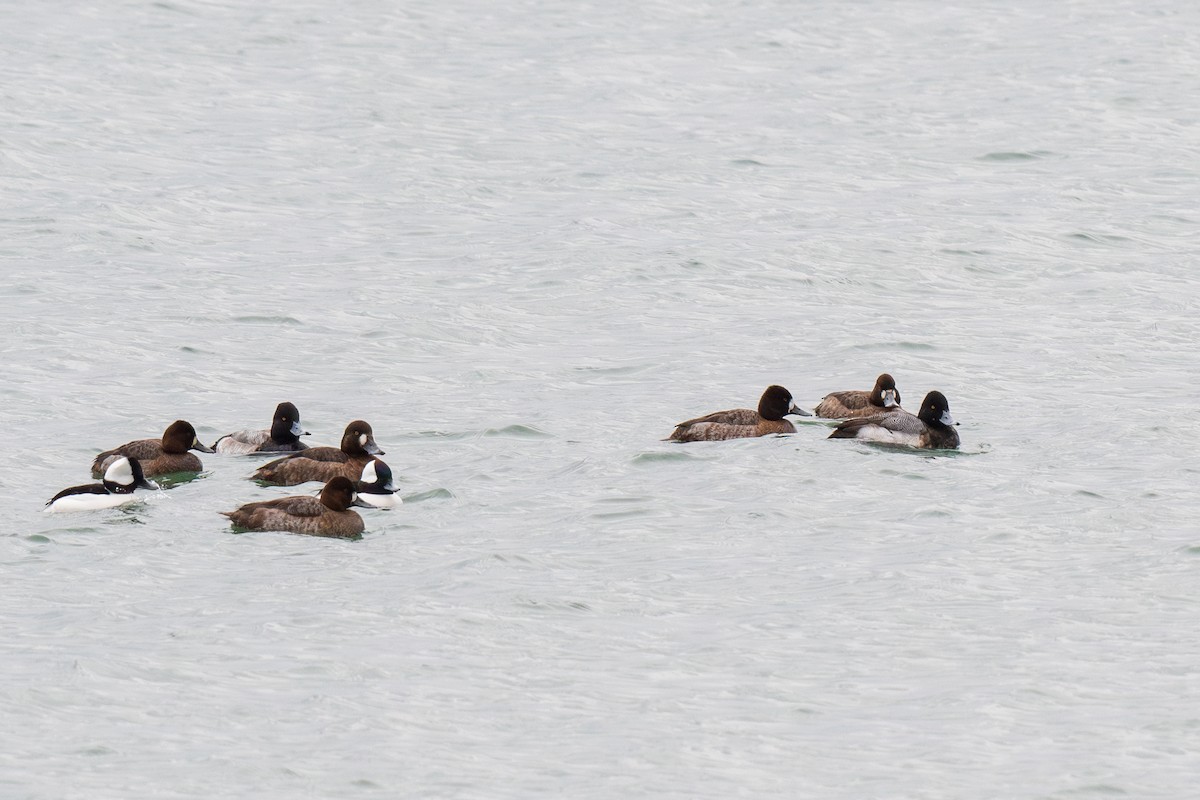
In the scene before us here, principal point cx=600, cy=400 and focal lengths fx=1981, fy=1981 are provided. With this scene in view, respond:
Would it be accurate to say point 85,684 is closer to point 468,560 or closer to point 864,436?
point 468,560

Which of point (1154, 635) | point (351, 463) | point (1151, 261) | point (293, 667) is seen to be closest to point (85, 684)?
point (293, 667)

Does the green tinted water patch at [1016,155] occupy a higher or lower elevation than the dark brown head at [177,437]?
higher

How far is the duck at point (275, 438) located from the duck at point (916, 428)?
218 inches

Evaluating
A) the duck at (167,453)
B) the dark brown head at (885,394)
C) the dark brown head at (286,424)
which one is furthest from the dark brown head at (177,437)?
the dark brown head at (885,394)

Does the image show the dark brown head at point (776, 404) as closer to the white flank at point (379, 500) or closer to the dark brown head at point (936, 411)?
the dark brown head at point (936, 411)

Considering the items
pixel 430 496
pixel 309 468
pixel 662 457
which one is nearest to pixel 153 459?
pixel 309 468

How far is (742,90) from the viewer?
4138 cm

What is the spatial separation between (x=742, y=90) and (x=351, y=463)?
24015mm

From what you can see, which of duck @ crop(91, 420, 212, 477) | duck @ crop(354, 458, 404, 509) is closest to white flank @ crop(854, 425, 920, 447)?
duck @ crop(354, 458, 404, 509)

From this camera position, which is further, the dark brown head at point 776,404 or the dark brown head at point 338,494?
the dark brown head at point 776,404

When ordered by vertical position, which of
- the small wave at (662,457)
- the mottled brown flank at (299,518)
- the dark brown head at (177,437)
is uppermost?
the dark brown head at (177,437)

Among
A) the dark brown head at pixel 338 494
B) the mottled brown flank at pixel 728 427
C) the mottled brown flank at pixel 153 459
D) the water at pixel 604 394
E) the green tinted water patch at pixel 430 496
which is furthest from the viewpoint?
the mottled brown flank at pixel 728 427

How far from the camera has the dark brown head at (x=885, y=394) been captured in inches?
818

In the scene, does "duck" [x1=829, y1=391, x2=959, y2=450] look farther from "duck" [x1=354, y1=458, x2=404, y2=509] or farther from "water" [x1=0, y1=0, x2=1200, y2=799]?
"duck" [x1=354, y1=458, x2=404, y2=509]
